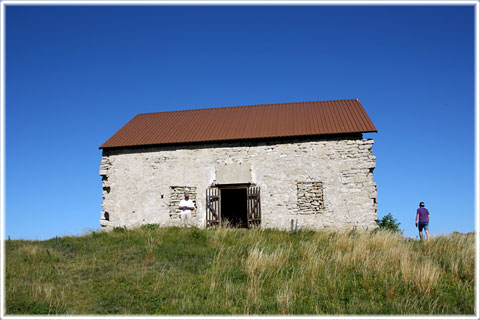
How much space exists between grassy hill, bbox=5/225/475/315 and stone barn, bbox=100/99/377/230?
12.6ft

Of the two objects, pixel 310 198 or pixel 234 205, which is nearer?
pixel 310 198

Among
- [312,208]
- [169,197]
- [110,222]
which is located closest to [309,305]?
[312,208]

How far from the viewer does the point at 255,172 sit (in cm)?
1491

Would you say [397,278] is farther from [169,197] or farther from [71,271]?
[169,197]

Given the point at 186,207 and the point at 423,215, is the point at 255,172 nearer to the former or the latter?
the point at 186,207

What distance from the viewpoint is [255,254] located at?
8484 mm

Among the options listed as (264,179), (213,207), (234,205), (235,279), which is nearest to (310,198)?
(264,179)

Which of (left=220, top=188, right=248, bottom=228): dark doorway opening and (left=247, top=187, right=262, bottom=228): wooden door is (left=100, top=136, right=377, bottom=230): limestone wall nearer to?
(left=247, top=187, right=262, bottom=228): wooden door

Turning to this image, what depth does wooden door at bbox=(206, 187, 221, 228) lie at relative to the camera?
14828 mm

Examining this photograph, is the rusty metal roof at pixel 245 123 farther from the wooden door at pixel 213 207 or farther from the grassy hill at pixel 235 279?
the grassy hill at pixel 235 279

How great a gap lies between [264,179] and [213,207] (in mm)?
2229

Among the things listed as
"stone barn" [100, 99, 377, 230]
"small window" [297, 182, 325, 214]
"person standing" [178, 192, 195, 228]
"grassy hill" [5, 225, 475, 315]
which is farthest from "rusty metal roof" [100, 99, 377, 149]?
"grassy hill" [5, 225, 475, 315]

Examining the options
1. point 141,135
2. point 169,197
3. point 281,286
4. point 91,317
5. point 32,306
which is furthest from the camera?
point 141,135

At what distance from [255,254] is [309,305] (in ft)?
7.67
